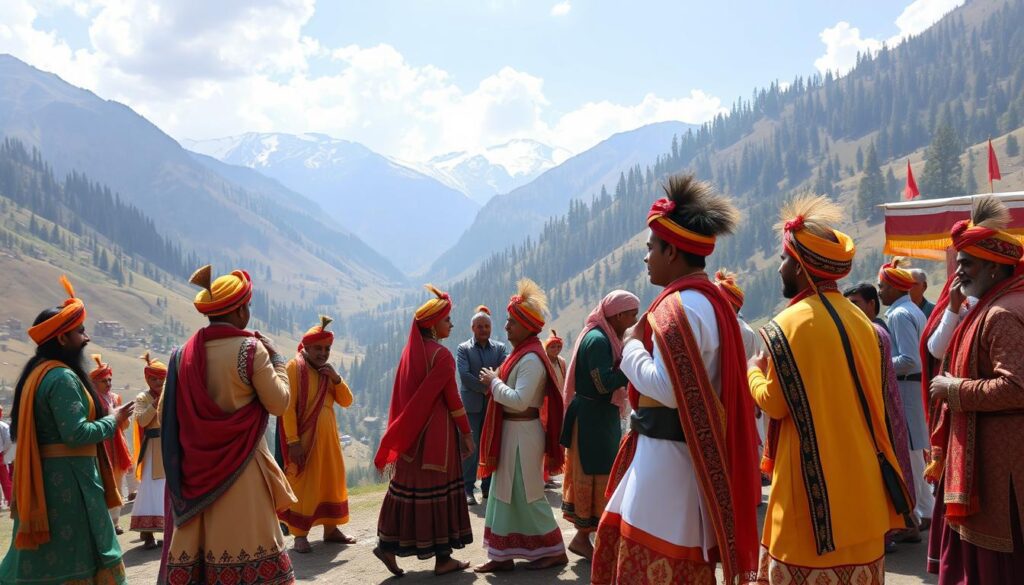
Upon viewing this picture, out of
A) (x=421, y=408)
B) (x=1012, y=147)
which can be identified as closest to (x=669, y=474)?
(x=421, y=408)

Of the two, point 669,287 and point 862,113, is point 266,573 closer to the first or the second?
point 669,287

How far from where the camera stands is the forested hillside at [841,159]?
132750mm

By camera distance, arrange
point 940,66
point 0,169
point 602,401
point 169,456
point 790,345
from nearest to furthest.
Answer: point 790,345
point 169,456
point 602,401
point 940,66
point 0,169

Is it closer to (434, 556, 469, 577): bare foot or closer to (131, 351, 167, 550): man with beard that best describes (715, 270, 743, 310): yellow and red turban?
(434, 556, 469, 577): bare foot

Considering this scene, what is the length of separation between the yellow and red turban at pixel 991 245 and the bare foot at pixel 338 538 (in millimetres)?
6904

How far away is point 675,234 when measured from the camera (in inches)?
158

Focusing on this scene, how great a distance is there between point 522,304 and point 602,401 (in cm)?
113

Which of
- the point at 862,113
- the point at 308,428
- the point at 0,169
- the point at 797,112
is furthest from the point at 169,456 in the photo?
the point at 0,169

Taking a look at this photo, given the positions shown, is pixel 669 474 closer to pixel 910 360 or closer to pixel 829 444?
pixel 829 444

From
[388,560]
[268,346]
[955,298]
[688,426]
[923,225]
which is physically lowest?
[388,560]

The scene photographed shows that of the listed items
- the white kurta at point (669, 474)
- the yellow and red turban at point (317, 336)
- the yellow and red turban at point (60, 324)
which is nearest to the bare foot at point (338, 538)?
the yellow and red turban at point (317, 336)

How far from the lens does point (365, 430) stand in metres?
144

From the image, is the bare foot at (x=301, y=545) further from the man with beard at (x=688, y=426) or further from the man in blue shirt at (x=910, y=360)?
the man in blue shirt at (x=910, y=360)

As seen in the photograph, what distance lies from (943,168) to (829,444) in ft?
415
